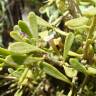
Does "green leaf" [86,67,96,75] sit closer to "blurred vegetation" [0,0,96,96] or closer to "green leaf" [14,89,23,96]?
"blurred vegetation" [0,0,96,96]

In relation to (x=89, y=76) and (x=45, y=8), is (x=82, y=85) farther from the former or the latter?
(x=45, y=8)

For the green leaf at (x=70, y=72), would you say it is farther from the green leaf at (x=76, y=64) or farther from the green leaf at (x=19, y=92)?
the green leaf at (x=19, y=92)

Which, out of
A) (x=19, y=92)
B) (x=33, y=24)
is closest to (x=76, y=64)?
(x=33, y=24)

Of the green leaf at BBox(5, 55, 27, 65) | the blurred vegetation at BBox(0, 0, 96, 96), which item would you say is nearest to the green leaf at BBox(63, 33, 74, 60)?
the blurred vegetation at BBox(0, 0, 96, 96)

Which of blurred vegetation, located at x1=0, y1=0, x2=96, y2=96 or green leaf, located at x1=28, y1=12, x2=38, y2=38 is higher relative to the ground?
green leaf, located at x1=28, y1=12, x2=38, y2=38

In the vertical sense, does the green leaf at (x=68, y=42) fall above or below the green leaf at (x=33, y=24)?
below

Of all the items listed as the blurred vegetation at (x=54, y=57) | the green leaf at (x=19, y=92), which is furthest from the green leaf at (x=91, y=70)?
the green leaf at (x=19, y=92)

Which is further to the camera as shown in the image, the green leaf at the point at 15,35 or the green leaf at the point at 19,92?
the green leaf at the point at 19,92
